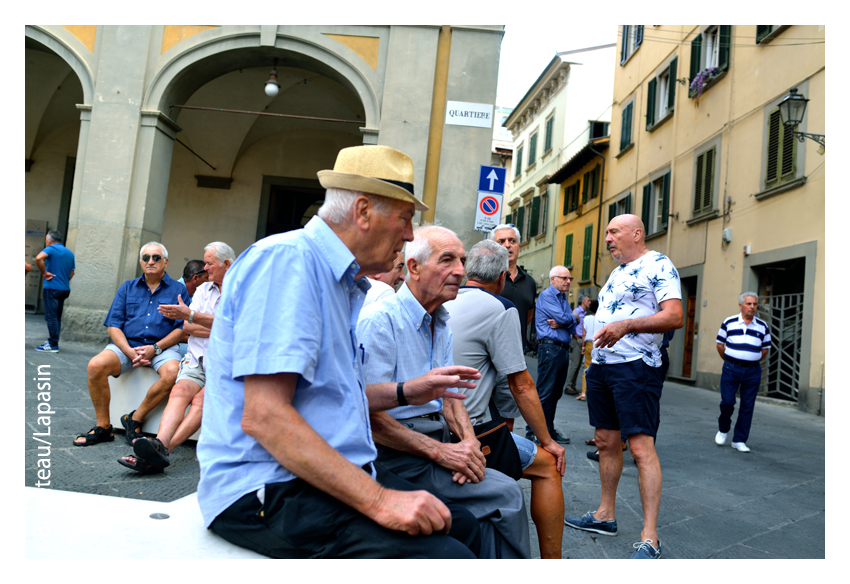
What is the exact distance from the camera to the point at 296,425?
143cm

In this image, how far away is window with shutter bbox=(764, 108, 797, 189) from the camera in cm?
1148

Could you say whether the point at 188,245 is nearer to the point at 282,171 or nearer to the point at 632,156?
the point at 282,171

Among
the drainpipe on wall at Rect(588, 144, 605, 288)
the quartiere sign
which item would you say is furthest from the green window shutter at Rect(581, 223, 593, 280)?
the quartiere sign

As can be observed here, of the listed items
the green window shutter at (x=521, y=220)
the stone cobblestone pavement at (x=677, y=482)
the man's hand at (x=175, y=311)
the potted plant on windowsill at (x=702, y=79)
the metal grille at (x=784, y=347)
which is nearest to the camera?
the stone cobblestone pavement at (x=677, y=482)

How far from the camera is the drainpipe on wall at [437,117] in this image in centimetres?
987

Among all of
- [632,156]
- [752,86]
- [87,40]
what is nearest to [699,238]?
[752,86]

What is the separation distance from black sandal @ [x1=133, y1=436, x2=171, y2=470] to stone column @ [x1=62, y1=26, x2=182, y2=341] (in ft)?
22.1

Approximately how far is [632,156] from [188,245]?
516 inches

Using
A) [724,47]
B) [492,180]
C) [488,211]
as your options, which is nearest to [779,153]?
[724,47]

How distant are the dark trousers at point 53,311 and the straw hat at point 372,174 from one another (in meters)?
9.08

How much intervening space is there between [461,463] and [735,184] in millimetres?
13382

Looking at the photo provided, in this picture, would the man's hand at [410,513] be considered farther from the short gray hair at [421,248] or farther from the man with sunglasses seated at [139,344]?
the man with sunglasses seated at [139,344]

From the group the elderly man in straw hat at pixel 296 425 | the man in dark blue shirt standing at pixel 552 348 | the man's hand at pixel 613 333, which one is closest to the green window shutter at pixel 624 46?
the man in dark blue shirt standing at pixel 552 348

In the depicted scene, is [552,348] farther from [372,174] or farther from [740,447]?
[372,174]
